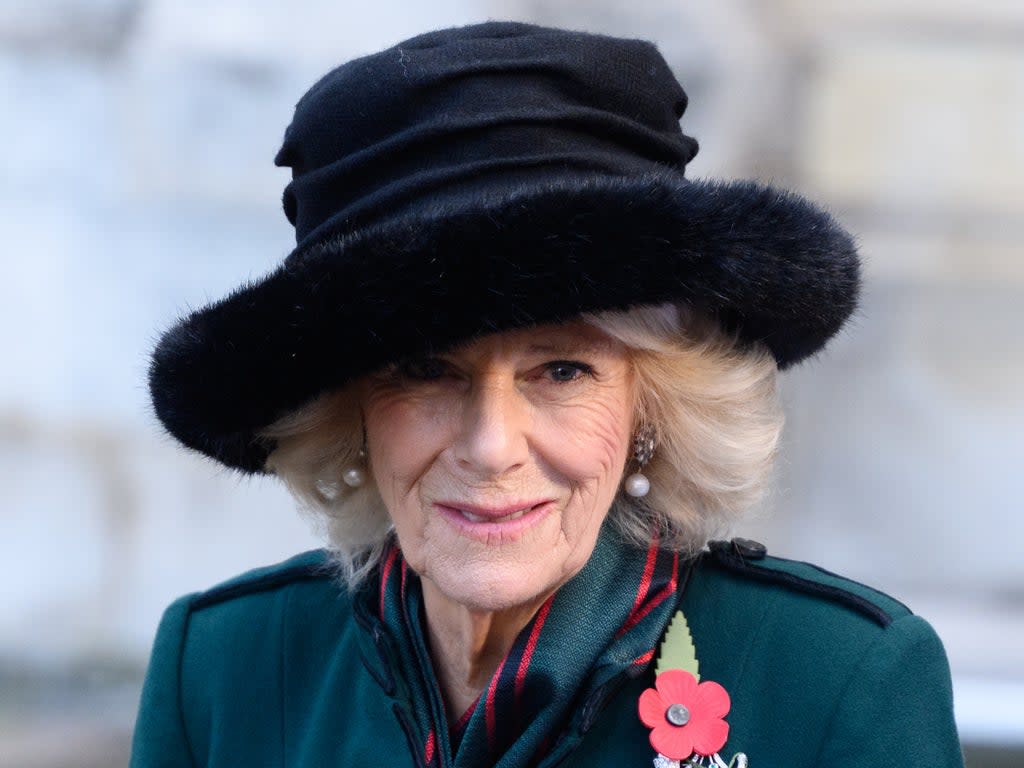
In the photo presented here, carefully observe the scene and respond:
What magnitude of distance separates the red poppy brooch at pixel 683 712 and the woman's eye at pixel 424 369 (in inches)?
22.4

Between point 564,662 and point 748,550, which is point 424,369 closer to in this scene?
point 564,662

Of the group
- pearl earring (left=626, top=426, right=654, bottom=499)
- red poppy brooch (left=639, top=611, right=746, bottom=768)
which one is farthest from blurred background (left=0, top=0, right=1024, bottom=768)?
red poppy brooch (left=639, top=611, right=746, bottom=768)

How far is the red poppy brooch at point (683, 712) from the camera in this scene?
2.01m

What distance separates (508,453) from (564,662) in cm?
35

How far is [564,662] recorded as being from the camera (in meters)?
2.02

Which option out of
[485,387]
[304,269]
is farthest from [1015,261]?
[304,269]

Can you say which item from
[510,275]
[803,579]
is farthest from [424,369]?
[803,579]

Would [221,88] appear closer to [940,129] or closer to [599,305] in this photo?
[940,129]

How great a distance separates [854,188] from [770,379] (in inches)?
69.8

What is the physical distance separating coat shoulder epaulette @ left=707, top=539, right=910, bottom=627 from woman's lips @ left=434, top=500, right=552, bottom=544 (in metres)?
0.42

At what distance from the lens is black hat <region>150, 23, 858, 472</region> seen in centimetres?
176

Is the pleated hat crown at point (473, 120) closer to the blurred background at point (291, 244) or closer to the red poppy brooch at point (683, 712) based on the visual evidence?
the red poppy brooch at point (683, 712)

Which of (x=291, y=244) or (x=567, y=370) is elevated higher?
(x=291, y=244)

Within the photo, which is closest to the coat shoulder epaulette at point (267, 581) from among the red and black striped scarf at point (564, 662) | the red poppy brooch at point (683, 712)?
the red and black striped scarf at point (564, 662)
